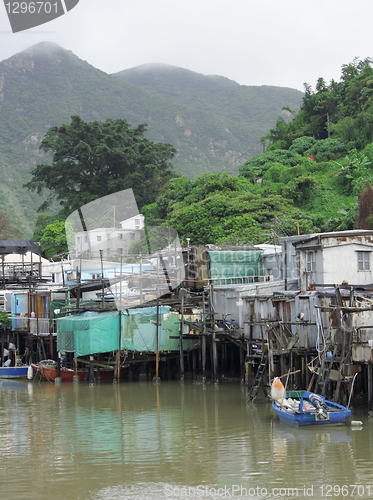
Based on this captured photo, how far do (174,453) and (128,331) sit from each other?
1369cm

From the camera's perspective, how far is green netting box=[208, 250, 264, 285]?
3472cm

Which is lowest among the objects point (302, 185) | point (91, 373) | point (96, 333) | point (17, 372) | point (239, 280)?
point (17, 372)

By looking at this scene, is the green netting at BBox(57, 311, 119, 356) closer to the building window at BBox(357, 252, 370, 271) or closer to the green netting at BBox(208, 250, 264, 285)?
the green netting at BBox(208, 250, 264, 285)

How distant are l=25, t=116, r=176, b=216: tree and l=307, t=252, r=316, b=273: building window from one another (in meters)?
45.3

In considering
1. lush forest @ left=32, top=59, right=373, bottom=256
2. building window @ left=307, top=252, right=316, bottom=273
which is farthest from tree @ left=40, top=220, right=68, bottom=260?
building window @ left=307, top=252, right=316, bottom=273

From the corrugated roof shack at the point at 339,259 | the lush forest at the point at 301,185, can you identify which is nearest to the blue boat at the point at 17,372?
the lush forest at the point at 301,185

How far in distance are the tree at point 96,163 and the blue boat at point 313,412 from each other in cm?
5398

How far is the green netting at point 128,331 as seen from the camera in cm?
2886

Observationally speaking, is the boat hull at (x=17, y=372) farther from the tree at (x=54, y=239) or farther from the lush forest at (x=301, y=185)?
the tree at (x=54, y=239)

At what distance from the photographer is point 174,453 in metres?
15.7

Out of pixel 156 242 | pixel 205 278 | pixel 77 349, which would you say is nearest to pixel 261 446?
pixel 77 349

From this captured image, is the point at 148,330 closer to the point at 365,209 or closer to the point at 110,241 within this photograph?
the point at 110,241

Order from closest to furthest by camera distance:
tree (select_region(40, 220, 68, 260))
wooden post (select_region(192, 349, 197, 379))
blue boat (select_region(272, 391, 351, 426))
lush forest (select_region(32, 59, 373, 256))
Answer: blue boat (select_region(272, 391, 351, 426)) < wooden post (select_region(192, 349, 197, 379)) < lush forest (select_region(32, 59, 373, 256)) < tree (select_region(40, 220, 68, 260))

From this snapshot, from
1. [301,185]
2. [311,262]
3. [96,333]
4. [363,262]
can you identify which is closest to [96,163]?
[301,185]
